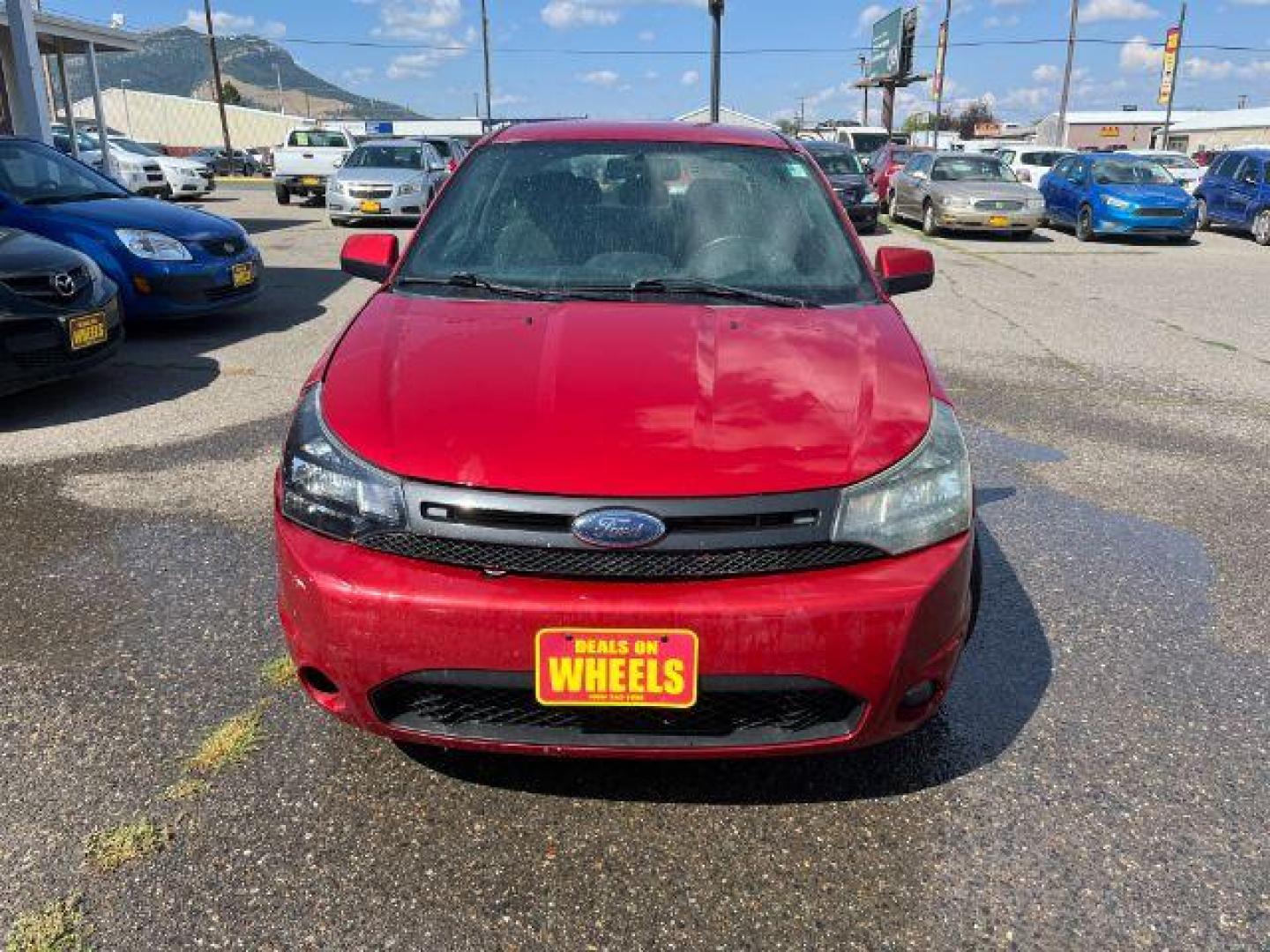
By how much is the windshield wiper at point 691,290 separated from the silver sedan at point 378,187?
46.7 feet

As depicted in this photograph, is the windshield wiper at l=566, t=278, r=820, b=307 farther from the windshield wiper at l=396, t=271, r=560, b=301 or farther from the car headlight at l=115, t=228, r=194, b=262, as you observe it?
the car headlight at l=115, t=228, r=194, b=262

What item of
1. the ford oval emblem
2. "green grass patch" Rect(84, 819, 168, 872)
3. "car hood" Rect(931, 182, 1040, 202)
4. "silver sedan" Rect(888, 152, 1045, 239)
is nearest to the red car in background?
"silver sedan" Rect(888, 152, 1045, 239)

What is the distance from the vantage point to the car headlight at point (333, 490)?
6.77 feet

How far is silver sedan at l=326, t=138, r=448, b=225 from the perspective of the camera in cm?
1652

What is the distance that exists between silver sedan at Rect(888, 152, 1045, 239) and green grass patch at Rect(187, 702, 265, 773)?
16.2 meters

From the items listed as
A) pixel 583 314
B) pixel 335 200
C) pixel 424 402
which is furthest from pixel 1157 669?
pixel 335 200

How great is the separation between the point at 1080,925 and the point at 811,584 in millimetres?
889

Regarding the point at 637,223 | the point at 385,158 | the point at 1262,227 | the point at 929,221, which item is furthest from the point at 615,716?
the point at 1262,227

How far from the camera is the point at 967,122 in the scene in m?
102

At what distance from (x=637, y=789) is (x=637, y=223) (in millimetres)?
1816

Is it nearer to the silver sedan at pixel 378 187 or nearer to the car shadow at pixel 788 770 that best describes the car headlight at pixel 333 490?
the car shadow at pixel 788 770

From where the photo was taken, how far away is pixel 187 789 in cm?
233

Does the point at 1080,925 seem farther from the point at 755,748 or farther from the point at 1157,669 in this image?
the point at 1157,669

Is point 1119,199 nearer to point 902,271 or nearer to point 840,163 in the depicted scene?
point 840,163
